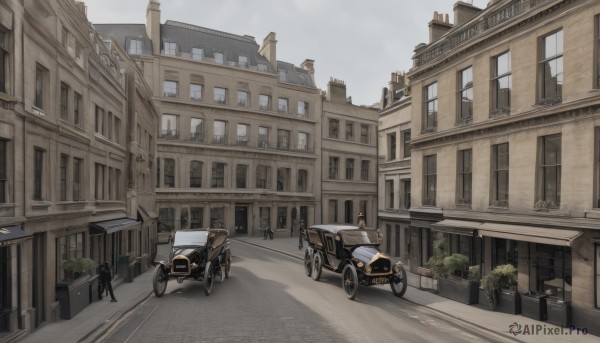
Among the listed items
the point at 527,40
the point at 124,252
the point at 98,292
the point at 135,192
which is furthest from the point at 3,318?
the point at 527,40

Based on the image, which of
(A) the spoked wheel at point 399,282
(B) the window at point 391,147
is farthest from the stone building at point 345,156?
(A) the spoked wheel at point 399,282

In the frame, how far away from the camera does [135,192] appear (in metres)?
24.5

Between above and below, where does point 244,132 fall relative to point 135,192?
above

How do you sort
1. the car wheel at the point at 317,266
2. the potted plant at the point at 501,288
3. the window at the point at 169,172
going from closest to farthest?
the potted plant at the point at 501,288, the car wheel at the point at 317,266, the window at the point at 169,172

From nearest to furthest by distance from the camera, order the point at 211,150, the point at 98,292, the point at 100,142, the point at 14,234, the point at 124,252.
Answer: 1. the point at 14,234
2. the point at 98,292
3. the point at 100,142
4. the point at 124,252
5. the point at 211,150

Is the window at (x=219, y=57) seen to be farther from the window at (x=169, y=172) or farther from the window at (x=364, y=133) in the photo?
the window at (x=364, y=133)

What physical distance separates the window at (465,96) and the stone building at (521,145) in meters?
0.05

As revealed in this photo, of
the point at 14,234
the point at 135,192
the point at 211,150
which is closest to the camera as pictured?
the point at 14,234

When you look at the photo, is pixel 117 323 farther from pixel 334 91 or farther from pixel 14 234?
pixel 334 91

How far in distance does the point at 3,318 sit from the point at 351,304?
10485 mm

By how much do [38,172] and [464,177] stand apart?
1719 cm

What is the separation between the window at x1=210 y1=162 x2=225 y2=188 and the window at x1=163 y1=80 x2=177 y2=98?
7484 mm

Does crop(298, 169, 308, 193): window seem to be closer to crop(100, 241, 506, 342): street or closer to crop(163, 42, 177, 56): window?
crop(163, 42, 177, 56): window

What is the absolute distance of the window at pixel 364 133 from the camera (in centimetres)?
4912
